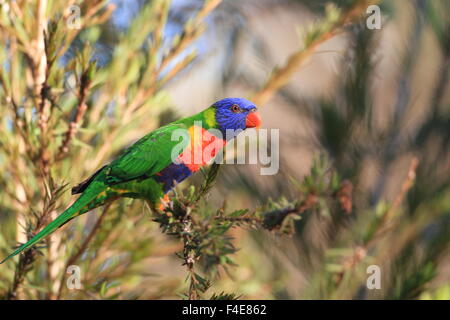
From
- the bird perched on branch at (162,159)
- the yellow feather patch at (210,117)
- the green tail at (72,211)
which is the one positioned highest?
the yellow feather patch at (210,117)

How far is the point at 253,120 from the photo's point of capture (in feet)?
2.65

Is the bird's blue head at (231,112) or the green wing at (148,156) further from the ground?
the bird's blue head at (231,112)

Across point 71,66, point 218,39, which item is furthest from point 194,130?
point 218,39

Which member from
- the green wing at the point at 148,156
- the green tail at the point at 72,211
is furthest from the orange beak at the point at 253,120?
the green tail at the point at 72,211

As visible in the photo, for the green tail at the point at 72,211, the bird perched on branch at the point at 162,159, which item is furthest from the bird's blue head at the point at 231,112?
the green tail at the point at 72,211

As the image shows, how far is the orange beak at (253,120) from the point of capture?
Result: 2.63 ft

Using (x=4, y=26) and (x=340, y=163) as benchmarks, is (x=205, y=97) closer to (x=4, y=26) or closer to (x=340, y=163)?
(x=340, y=163)

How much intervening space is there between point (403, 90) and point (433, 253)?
560 mm

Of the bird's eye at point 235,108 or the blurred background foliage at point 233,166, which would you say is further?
the bird's eye at point 235,108

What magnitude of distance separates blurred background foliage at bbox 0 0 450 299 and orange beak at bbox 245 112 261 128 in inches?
1.8

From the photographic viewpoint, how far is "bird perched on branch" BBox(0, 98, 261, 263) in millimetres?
669

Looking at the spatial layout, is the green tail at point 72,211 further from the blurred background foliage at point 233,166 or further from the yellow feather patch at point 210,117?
the yellow feather patch at point 210,117

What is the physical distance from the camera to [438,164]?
1231mm

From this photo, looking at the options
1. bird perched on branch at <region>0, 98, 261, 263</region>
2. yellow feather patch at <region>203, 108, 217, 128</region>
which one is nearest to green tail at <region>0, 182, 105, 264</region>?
Answer: bird perched on branch at <region>0, 98, 261, 263</region>
